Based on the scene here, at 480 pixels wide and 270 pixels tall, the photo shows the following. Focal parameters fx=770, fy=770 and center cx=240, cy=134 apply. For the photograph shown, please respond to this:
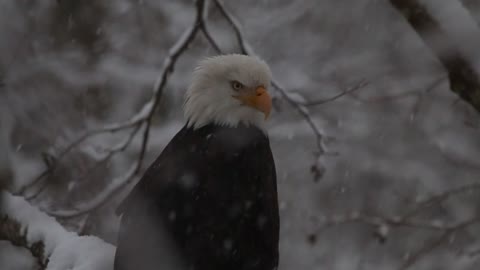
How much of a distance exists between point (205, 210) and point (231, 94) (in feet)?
2.13

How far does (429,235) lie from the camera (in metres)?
8.95

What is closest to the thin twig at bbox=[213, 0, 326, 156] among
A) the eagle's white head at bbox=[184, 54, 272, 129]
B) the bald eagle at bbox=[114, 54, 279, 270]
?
the eagle's white head at bbox=[184, 54, 272, 129]

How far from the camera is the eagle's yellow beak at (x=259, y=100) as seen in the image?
3.41 metres

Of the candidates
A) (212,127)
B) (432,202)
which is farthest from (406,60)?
(212,127)

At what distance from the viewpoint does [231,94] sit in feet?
11.6

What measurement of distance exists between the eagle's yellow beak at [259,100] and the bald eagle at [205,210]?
14 centimetres

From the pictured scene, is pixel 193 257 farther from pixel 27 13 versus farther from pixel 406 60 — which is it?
pixel 406 60

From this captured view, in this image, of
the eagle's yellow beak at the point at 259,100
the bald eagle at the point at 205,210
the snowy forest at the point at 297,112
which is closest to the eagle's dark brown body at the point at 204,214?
the bald eagle at the point at 205,210

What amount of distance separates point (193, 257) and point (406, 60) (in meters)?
5.94

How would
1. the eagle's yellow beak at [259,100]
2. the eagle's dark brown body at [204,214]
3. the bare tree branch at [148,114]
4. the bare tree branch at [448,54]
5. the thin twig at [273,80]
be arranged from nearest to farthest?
the bare tree branch at [448,54]
the eagle's dark brown body at [204,214]
the eagle's yellow beak at [259,100]
the bare tree branch at [148,114]
the thin twig at [273,80]

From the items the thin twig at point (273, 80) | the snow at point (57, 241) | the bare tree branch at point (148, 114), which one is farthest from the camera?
the thin twig at point (273, 80)

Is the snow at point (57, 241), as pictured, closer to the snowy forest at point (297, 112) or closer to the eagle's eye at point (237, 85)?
the eagle's eye at point (237, 85)

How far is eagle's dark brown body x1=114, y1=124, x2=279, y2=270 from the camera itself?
3135mm

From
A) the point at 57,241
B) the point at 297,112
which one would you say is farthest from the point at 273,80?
the point at 297,112
